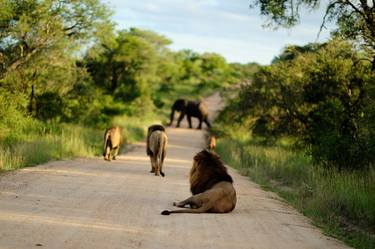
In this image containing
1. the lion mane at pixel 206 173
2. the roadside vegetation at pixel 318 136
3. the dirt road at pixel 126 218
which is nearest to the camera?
the dirt road at pixel 126 218

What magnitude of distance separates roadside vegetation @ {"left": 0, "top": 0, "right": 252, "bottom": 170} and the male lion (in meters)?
5.87

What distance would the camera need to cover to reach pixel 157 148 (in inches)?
687

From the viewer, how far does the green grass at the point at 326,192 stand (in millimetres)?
10680

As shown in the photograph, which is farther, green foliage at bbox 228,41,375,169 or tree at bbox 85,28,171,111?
tree at bbox 85,28,171,111

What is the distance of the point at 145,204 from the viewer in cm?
1117

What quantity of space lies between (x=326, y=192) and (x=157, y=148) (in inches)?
237

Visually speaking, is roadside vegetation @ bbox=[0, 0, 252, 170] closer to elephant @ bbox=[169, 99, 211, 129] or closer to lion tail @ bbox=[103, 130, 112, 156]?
lion tail @ bbox=[103, 130, 112, 156]

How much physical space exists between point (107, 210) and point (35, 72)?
17.2 m

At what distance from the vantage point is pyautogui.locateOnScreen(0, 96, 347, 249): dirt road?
26.2 ft

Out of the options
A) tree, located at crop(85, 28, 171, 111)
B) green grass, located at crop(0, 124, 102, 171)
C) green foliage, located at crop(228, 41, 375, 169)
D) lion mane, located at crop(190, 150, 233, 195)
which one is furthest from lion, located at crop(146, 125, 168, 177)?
tree, located at crop(85, 28, 171, 111)

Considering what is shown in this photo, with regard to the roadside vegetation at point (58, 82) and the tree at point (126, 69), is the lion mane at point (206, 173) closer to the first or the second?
the roadside vegetation at point (58, 82)

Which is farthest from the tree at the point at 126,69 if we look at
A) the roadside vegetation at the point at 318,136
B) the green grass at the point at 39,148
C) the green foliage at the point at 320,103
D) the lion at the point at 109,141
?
the lion at the point at 109,141

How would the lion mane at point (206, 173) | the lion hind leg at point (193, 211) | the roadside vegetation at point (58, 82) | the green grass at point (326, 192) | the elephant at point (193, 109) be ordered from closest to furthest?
the lion hind leg at point (193, 211) < the green grass at point (326, 192) < the lion mane at point (206, 173) < the roadside vegetation at point (58, 82) < the elephant at point (193, 109)

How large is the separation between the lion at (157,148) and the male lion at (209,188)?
17.6 ft
